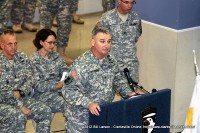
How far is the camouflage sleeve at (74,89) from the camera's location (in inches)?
199

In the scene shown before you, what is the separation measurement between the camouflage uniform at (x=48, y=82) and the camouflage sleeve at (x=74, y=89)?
125 centimetres

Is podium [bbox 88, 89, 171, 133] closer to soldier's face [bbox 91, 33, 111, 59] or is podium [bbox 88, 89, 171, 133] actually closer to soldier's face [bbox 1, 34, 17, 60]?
soldier's face [bbox 91, 33, 111, 59]

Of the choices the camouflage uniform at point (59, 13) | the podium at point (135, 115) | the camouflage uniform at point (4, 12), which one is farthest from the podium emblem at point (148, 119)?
the camouflage uniform at point (59, 13)

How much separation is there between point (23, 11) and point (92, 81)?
17.4 ft

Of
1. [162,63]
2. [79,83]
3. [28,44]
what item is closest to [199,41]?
[162,63]

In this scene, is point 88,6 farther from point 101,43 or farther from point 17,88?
point 101,43

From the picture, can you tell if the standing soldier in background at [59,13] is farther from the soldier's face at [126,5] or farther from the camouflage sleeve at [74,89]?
the camouflage sleeve at [74,89]

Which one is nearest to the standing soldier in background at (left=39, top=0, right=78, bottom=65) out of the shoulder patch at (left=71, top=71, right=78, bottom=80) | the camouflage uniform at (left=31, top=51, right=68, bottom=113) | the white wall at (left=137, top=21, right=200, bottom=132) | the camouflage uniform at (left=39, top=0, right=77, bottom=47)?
the camouflage uniform at (left=39, top=0, right=77, bottom=47)

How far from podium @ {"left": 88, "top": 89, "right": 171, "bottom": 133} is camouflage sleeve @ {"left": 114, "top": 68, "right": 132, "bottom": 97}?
0.48 metres

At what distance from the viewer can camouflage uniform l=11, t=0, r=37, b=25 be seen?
33.0 feet

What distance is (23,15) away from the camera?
10359mm

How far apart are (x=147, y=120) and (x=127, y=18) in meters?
1.99

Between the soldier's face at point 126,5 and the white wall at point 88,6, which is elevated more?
the soldier's face at point 126,5

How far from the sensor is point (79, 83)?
513cm
